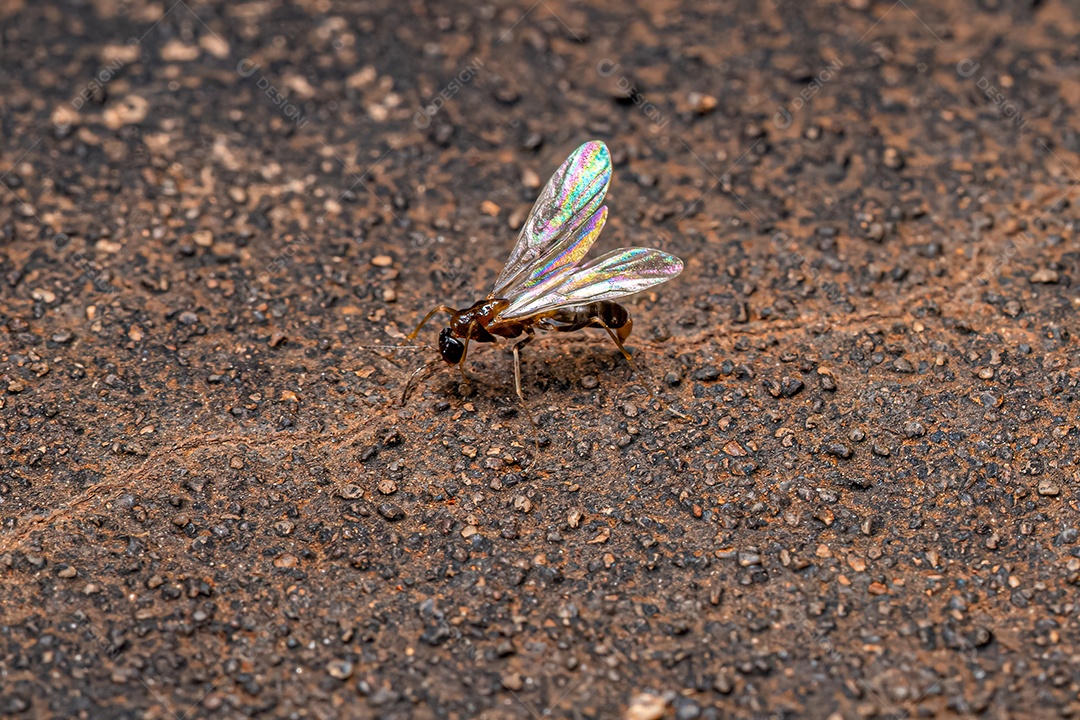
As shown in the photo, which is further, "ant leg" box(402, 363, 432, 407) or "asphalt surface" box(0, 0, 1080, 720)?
"ant leg" box(402, 363, 432, 407)

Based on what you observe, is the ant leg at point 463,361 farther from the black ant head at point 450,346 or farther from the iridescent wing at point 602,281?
the iridescent wing at point 602,281

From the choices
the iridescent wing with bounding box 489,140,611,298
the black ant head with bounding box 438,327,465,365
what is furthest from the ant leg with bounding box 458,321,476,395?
the iridescent wing with bounding box 489,140,611,298

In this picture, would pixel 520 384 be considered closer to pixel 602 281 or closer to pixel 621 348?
pixel 621 348

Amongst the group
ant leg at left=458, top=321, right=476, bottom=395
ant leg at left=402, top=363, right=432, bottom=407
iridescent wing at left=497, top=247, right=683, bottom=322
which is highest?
iridescent wing at left=497, top=247, right=683, bottom=322

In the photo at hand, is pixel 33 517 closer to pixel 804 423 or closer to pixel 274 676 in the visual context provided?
pixel 274 676

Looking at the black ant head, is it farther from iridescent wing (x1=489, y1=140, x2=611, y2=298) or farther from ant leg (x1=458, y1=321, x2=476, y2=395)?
iridescent wing (x1=489, y1=140, x2=611, y2=298)
